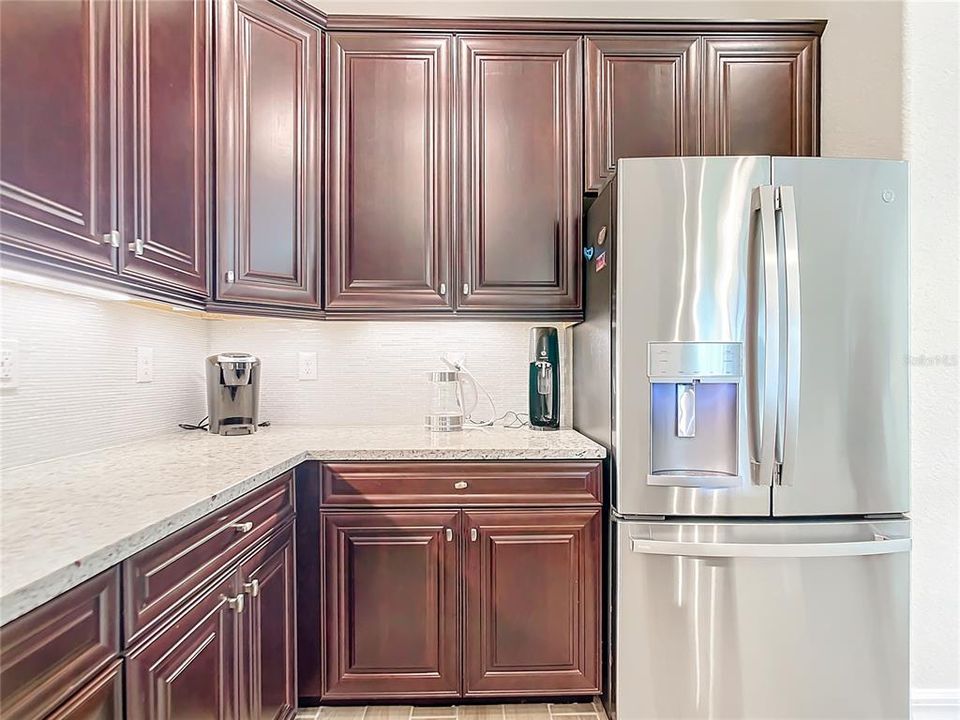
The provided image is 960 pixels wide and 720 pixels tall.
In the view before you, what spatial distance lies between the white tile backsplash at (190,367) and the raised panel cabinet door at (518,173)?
33 cm

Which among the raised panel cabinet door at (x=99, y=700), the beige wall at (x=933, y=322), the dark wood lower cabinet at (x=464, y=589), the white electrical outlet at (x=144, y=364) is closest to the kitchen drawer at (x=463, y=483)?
the dark wood lower cabinet at (x=464, y=589)

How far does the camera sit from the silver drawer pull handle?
49.8 inches

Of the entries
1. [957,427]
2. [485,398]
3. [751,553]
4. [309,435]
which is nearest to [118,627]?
[309,435]

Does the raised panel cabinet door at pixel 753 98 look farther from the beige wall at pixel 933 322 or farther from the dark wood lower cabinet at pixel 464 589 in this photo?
the dark wood lower cabinet at pixel 464 589

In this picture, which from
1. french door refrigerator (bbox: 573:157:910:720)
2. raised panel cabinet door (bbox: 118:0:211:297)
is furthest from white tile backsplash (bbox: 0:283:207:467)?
french door refrigerator (bbox: 573:157:910:720)

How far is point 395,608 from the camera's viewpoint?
1.77 meters

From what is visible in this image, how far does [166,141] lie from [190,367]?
0.99 meters

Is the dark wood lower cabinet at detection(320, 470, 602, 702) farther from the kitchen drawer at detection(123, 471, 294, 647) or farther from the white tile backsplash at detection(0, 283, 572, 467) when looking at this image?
the white tile backsplash at detection(0, 283, 572, 467)

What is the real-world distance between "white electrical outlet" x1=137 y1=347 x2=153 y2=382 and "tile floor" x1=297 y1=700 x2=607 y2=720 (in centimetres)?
122

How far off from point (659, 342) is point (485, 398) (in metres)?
0.95

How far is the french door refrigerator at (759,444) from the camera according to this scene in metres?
1.57

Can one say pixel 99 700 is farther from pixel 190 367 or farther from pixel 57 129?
pixel 190 367

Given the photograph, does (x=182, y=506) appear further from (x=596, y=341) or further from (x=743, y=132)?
(x=743, y=132)

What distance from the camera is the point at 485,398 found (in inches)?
93.4
